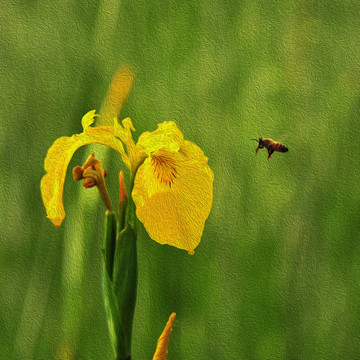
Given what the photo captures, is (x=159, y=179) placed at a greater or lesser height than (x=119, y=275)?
greater

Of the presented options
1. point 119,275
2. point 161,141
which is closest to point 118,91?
point 161,141

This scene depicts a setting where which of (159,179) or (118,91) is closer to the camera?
(159,179)

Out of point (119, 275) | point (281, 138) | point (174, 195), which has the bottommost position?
point (119, 275)

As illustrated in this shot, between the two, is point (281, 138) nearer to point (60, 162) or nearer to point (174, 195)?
point (174, 195)

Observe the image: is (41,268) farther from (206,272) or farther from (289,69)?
(289,69)

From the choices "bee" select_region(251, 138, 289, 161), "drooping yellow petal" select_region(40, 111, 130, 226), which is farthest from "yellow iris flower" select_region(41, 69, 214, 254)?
"bee" select_region(251, 138, 289, 161)

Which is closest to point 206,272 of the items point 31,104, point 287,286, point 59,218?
point 287,286
